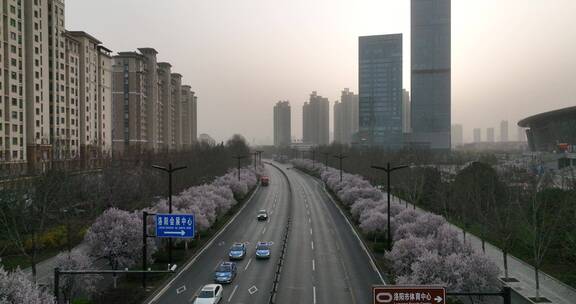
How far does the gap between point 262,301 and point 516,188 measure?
24.7 metres

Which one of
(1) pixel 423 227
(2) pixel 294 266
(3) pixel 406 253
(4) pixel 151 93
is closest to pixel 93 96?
(4) pixel 151 93

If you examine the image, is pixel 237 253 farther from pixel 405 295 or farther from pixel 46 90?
pixel 46 90

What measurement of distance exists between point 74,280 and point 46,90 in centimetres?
6100

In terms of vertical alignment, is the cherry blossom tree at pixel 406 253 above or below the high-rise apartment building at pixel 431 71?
below

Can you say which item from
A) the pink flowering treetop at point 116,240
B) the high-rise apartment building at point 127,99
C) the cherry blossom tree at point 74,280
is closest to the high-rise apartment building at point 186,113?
the high-rise apartment building at point 127,99

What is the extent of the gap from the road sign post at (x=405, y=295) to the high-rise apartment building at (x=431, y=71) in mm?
179010

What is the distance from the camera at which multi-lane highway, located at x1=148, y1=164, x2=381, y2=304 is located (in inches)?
921

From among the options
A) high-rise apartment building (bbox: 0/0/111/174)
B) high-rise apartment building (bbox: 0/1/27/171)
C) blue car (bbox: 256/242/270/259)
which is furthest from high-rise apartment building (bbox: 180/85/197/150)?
blue car (bbox: 256/242/270/259)

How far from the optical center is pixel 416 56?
7224 inches

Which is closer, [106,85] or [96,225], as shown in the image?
[96,225]

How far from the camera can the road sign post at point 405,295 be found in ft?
36.2

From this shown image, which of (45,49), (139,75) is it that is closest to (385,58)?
(139,75)

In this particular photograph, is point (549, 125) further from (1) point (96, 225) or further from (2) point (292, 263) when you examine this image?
(1) point (96, 225)

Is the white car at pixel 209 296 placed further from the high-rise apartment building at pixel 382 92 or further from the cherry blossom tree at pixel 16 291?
the high-rise apartment building at pixel 382 92
